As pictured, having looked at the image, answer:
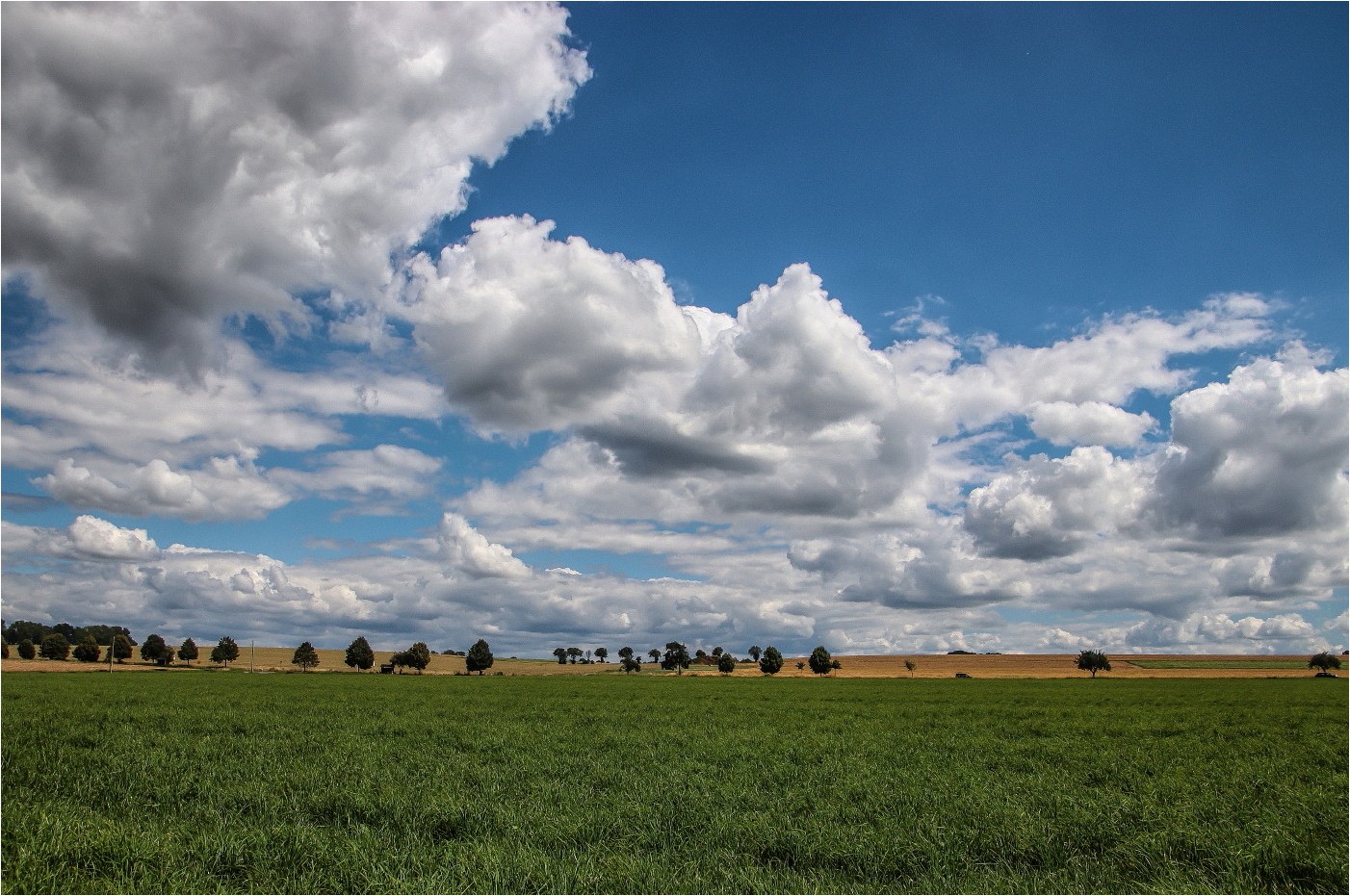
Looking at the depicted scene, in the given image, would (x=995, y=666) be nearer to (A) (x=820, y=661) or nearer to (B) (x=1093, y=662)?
(B) (x=1093, y=662)

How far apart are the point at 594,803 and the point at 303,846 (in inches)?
188

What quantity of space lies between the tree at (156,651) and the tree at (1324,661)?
862 ft

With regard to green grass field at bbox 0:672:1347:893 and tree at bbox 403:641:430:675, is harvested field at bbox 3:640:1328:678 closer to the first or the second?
tree at bbox 403:641:430:675

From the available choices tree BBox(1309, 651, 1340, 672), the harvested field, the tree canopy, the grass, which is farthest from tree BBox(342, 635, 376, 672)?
tree BBox(1309, 651, 1340, 672)

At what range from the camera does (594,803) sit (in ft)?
42.1

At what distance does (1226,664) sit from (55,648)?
276 metres

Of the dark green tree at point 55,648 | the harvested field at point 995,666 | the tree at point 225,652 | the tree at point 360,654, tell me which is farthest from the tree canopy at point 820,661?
the dark green tree at point 55,648

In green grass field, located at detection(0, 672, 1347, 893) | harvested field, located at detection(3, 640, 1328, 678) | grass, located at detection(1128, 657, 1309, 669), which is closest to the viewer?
green grass field, located at detection(0, 672, 1347, 893)

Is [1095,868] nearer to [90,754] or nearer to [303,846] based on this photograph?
[303,846]

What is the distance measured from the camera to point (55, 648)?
16812cm

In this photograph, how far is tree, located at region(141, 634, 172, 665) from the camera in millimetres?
170875

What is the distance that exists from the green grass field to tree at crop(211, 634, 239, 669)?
18557 cm

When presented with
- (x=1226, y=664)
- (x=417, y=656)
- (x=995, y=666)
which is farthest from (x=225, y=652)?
(x=1226, y=664)

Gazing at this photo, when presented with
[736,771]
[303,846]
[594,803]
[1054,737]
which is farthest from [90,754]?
[1054,737]
